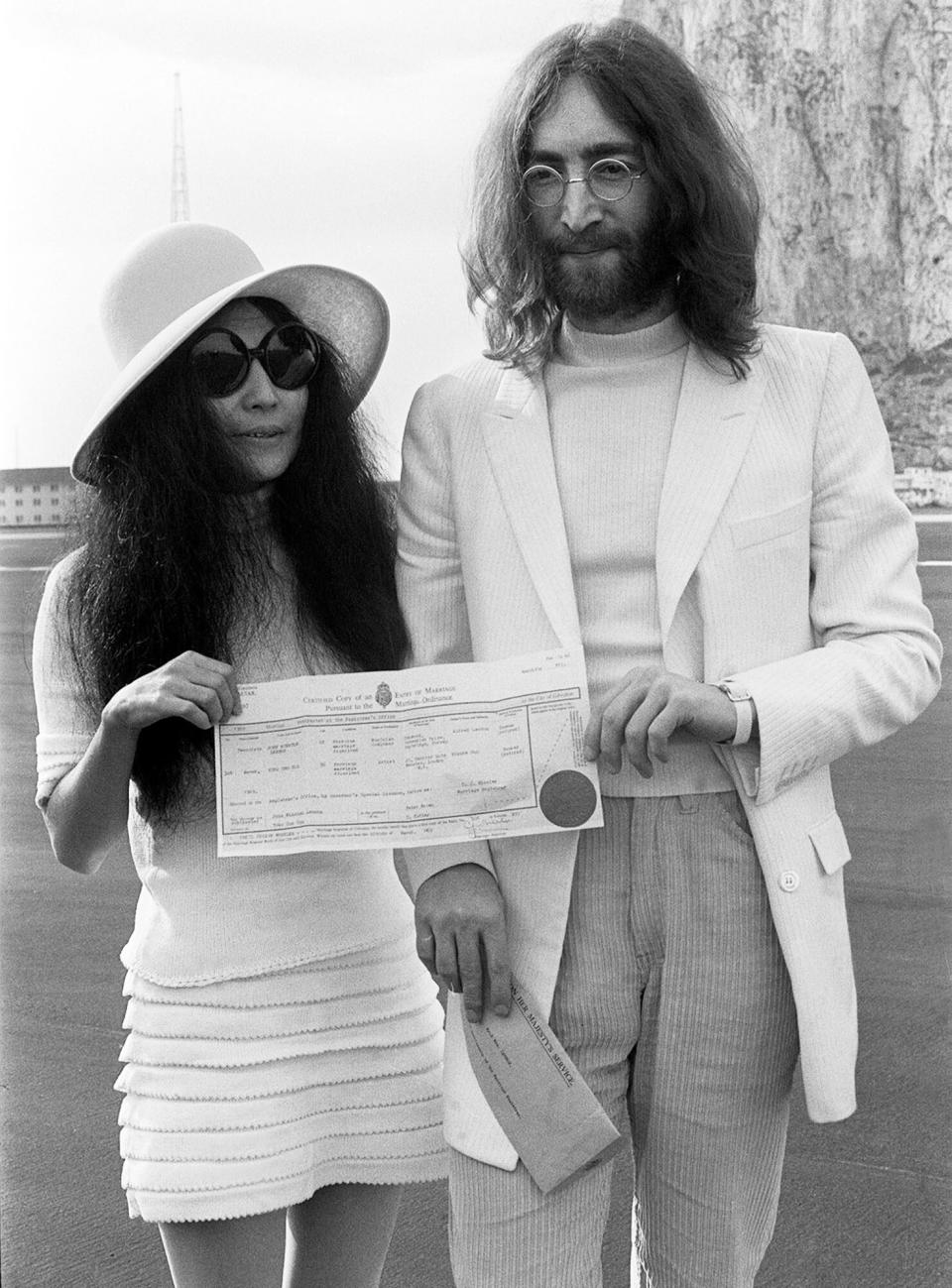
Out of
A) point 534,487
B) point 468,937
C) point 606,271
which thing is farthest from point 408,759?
point 606,271

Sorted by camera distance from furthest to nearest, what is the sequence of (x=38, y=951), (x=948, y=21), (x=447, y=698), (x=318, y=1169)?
(x=948, y=21), (x=38, y=951), (x=318, y=1169), (x=447, y=698)

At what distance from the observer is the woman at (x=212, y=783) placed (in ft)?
5.83

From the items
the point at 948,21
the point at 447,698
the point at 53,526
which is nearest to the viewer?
the point at 447,698

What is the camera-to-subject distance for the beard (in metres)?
1.79

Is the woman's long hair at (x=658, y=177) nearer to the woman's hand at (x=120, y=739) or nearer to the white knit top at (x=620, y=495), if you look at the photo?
the white knit top at (x=620, y=495)

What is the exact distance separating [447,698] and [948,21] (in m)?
14.5

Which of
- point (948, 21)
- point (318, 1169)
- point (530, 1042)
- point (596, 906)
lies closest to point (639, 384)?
point (596, 906)

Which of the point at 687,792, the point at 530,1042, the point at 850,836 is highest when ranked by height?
the point at 687,792

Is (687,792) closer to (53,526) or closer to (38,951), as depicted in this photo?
(53,526)

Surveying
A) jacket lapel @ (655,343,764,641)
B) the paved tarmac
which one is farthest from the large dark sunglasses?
jacket lapel @ (655,343,764,641)

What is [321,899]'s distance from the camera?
1.84 m

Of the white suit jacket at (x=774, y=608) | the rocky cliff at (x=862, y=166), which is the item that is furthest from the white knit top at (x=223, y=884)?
the rocky cliff at (x=862, y=166)

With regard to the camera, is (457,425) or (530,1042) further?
(457,425)

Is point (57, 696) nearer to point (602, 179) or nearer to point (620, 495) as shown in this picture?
point (620, 495)
